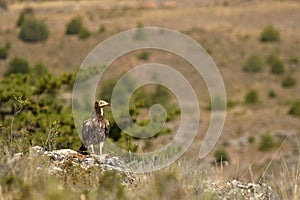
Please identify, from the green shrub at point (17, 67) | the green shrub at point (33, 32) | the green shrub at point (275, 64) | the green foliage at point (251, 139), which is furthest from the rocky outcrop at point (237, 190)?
the green shrub at point (33, 32)

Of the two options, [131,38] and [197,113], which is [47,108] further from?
[131,38]

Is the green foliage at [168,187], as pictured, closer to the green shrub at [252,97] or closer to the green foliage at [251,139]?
the green foliage at [251,139]

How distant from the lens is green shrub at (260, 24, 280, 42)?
3259 inches

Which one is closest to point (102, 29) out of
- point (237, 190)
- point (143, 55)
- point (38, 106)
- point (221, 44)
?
point (143, 55)

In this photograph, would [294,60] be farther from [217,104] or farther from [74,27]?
[74,27]

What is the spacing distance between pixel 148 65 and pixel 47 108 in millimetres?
47185

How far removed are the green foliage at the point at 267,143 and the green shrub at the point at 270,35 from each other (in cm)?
3730

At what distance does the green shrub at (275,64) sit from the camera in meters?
72.9

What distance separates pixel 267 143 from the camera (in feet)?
154

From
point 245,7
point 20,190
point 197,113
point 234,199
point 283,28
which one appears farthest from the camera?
point 245,7

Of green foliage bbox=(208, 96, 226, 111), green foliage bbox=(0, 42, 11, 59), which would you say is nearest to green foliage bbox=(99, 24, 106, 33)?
green foliage bbox=(0, 42, 11, 59)

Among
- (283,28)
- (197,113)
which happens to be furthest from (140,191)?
(283,28)

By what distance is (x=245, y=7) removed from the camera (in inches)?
3878

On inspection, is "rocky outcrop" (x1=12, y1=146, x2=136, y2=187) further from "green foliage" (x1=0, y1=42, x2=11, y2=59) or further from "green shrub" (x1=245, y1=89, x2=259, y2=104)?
"green foliage" (x1=0, y1=42, x2=11, y2=59)
